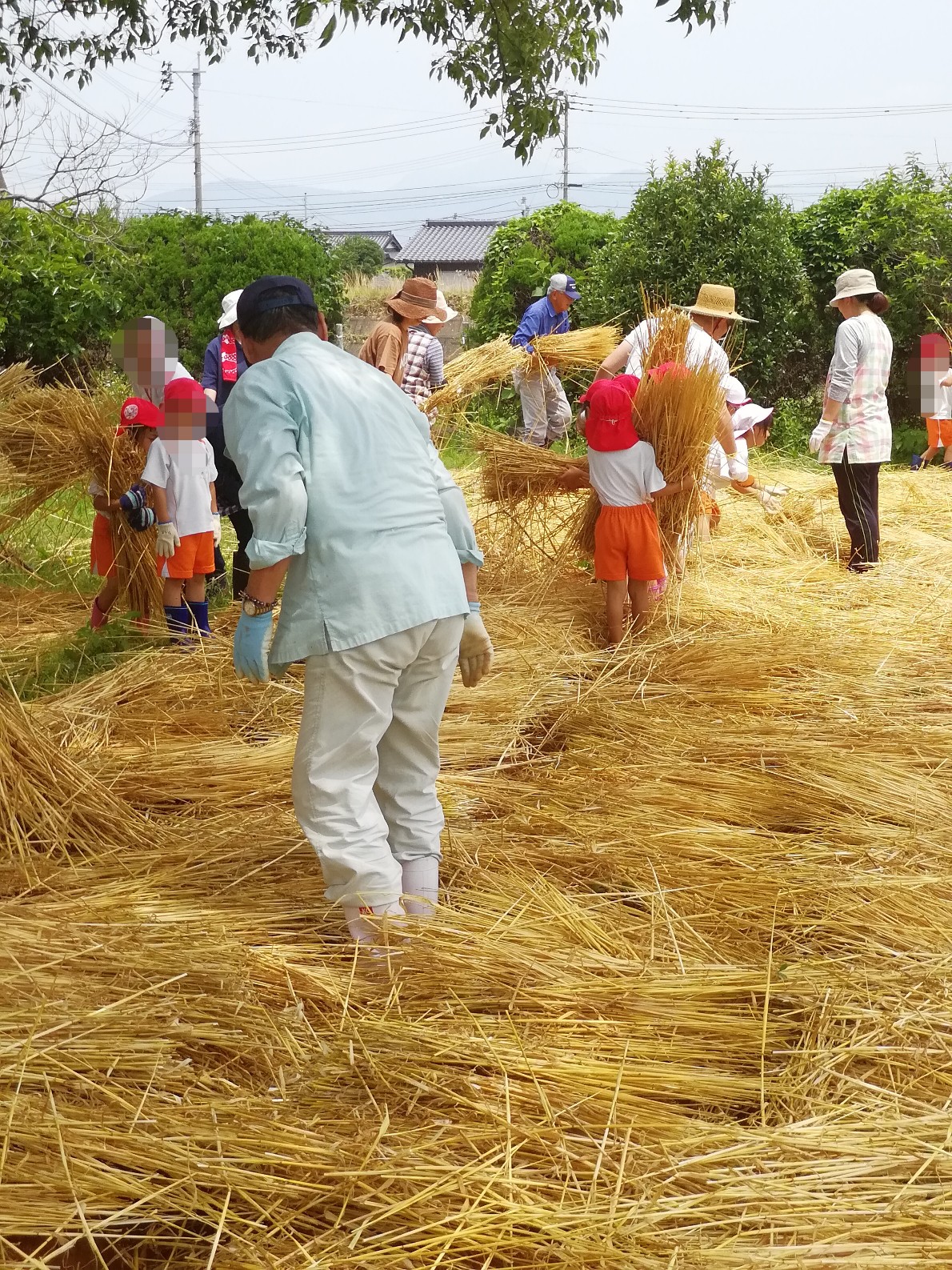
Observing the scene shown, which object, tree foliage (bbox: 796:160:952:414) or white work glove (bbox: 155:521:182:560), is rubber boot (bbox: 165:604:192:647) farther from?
tree foliage (bbox: 796:160:952:414)

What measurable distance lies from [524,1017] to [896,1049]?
71cm

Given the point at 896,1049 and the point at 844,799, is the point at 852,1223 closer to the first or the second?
the point at 896,1049

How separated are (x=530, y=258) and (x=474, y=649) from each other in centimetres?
1127

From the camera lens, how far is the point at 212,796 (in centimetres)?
376

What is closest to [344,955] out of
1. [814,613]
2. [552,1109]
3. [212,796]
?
[552,1109]

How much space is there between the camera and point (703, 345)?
5910mm

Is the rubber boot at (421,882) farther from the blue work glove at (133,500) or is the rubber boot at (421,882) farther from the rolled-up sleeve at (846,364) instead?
the rolled-up sleeve at (846,364)

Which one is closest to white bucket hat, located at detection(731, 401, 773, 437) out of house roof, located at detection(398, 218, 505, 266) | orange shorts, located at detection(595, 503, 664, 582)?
orange shorts, located at detection(595, 503, 664, 582)

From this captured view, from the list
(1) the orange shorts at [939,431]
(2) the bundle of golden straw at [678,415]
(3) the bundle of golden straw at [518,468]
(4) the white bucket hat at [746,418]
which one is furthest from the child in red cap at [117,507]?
(1) the orange shorts at [939,431]

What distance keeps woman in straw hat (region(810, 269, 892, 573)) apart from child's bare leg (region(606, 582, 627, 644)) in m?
2.26

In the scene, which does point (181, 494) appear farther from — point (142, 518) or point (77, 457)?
point (77, 457)

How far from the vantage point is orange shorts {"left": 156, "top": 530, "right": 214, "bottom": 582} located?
5277mm

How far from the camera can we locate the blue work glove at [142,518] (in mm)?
5203

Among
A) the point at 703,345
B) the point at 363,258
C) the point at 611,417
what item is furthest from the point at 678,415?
the point at 363,258
